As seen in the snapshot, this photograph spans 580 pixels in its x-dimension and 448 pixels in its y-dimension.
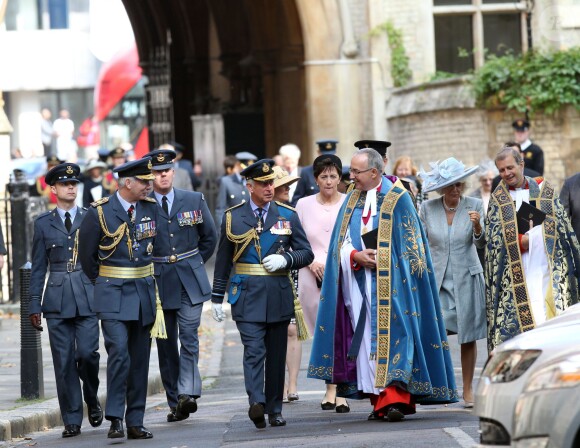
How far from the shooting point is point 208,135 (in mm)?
29891

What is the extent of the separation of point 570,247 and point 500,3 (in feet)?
52.5

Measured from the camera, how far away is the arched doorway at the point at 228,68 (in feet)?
97.2

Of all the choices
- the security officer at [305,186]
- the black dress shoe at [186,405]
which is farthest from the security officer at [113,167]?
the black dress shoe at [186,405]

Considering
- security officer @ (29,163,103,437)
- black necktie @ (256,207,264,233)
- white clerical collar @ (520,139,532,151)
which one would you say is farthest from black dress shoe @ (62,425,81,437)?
white clerical collar @ (520,139,532,151)

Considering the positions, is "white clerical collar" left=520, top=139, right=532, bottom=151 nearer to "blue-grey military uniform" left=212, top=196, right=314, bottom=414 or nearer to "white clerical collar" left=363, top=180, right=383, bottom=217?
"blue-grey military uniform" left=212, top=196, right=314, bottom=414

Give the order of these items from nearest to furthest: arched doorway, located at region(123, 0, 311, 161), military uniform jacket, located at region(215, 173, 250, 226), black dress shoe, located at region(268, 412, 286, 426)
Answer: black dress shoe, located at region(268, 412, 286, 426), military uniform jacket, located at region(215, 173, 250, 226), arched doorway, located at region(123, 0, 311, 161)

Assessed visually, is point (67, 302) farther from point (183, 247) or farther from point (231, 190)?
point (231, 190)

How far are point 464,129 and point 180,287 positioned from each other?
13676mm

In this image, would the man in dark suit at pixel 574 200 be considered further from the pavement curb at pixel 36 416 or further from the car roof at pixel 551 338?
the car roof at pixel 551 338

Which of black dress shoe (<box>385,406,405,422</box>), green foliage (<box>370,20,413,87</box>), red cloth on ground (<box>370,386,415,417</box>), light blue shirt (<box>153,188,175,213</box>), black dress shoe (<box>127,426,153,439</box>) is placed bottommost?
black dress shoe (<box>127,426,153,439</box>)

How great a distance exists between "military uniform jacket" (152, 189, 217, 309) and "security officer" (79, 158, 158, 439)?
73cm

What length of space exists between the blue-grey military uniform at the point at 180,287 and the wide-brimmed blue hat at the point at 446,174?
64.4 inches

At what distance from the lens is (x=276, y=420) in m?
11.4

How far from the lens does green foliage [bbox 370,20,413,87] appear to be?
26.6 metres
